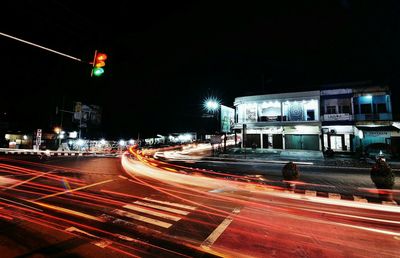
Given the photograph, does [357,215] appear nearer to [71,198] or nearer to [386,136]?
[71,198]

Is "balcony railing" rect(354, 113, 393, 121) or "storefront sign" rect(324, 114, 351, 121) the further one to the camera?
"storefront sign" rect(324, 114, 351, 121)

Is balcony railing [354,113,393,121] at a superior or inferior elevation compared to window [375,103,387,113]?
inferior

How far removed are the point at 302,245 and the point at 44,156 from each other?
30.0 metres

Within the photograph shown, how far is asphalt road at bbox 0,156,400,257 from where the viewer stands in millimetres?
4949

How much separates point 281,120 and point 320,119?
16.7 ft

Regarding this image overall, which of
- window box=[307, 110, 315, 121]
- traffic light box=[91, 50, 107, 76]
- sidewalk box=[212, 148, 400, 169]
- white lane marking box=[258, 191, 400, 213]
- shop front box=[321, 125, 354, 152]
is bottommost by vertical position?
white lane marking box=[258, 191, 400, 213]

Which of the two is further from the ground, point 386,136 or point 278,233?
point 386,136

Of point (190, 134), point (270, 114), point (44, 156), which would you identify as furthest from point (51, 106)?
point (270, 114)

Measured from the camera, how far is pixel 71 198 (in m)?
9.05

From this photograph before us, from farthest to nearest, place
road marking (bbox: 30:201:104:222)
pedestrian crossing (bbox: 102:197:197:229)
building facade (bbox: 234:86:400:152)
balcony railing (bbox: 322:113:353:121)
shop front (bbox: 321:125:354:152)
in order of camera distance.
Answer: shop front (bbox: 321:125:354:152)
balcony railing (bbox: 322:113:353:121)
building facade (bbox: 234:86:400:152)
road marking (bbox: 30:201:104:222)
pedestrian crossing (bbox: 102:197:197:229)

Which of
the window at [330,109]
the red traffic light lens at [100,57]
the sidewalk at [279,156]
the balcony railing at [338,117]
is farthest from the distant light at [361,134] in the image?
the red traffic light lens at [100,57]

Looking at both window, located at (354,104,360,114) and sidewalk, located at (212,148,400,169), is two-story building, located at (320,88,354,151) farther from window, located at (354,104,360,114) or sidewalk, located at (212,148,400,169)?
sidewalk, located at (212,148,400,169)

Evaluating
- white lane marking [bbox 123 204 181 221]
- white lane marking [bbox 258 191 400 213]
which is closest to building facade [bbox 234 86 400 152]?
white lane marking [bbox 258 191 400 213]

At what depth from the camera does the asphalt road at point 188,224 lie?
16.2 feet
